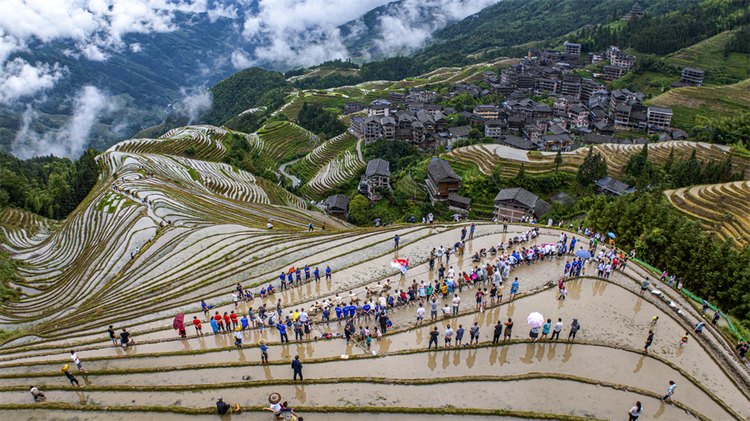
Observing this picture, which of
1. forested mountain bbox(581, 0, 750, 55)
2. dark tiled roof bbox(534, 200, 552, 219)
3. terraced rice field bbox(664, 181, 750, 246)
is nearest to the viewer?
terraced rice field bbox(664, 181, 750, 246)

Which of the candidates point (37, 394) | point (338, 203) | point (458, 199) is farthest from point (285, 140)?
point (37, 394)

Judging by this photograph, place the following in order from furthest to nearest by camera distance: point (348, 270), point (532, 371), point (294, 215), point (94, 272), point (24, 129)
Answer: point (24, 129)
point (294, 215)
point (94, 272)
point (348, 270)
point (532, 371)

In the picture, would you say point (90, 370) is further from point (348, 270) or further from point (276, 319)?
point (348, 270)

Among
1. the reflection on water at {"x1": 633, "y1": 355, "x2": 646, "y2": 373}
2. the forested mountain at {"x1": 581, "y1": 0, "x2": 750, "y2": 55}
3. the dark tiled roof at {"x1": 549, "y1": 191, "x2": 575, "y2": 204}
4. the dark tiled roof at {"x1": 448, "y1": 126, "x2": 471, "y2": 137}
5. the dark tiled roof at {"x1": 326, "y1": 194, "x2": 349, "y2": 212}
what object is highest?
the forested mountain at {"x1": 581, "y1": 0, "x2": 750, "y2": 55}

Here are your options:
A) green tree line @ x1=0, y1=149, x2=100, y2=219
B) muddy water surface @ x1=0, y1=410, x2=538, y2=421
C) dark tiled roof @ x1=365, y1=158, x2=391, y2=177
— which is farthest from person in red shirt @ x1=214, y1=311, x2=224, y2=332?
green tree line @ x1=0, y1=149, x2=100, y2=219

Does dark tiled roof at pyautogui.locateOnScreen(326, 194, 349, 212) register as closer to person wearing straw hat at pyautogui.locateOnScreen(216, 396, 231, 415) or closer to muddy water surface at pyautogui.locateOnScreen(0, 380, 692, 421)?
muddy water surface at pyautogui.locateOnScreen(0, 380, 692, 421)

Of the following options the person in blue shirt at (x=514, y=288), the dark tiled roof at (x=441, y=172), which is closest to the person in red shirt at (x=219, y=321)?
the person in blue shirt at (x=514, y=288)

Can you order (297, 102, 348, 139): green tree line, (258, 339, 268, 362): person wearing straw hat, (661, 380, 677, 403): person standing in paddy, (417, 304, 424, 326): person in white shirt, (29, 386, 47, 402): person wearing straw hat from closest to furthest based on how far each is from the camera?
(661, 380, 677, 403): person standing in paddy, (29, 386, 47, 402): person wearing straw hat, (258, 339, 268, 362): person wearing straw hat, (417, 304, 424, 326): person in white shirt, (297, 102, 348, 139): green tree line

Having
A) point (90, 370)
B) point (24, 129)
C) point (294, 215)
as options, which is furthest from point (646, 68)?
point (24, 129)
